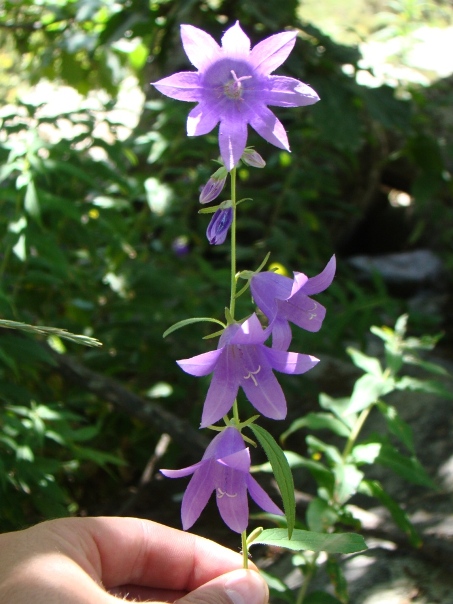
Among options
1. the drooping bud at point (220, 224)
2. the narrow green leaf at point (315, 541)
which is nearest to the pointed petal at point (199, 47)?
the drooping bud at point (220, 224)

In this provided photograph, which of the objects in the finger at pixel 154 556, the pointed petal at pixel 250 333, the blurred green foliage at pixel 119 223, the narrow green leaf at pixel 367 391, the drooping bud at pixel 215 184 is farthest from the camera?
the blurred green foliage at pixel 119 223

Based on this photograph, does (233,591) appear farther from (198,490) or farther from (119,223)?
(119,223)

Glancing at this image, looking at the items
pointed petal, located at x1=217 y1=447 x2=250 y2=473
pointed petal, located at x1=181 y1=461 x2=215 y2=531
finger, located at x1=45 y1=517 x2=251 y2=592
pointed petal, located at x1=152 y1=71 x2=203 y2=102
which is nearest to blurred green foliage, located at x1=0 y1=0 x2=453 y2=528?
finger, located at x1=45 y1=517 x2=251 y2=592

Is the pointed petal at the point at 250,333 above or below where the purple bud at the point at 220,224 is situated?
below

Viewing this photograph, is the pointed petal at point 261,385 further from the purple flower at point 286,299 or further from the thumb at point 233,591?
the thumb at point 233,591

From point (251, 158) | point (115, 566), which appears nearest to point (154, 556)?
point (115, 566)

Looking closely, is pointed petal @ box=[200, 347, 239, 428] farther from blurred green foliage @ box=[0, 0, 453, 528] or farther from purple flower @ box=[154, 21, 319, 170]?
blurred green foliage @ box=[0, 0, 453, 528]

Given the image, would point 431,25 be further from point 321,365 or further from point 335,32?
point 321,365
